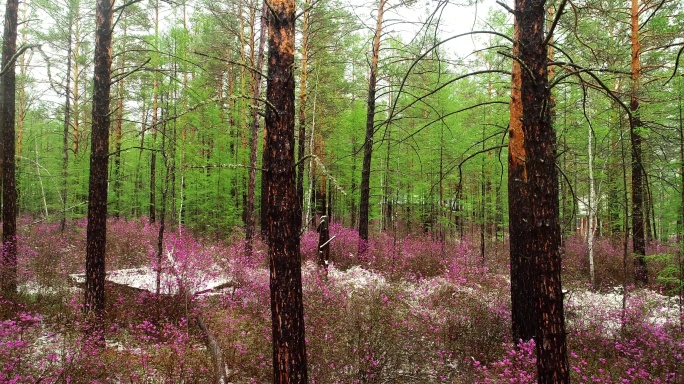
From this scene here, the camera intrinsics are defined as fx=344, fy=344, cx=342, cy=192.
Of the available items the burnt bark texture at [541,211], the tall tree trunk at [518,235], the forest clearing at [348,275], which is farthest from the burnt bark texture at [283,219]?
the tall tree trunk at [518,235]

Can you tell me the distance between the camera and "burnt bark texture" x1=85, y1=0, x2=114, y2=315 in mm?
5516

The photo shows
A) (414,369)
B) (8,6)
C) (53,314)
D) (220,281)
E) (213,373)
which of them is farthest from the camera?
(220,281)

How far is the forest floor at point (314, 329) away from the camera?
4.81 metres

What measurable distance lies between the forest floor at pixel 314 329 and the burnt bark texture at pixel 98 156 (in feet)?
2.36

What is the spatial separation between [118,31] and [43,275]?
18.7 m

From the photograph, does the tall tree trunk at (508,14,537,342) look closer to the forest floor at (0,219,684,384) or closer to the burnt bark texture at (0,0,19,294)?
the forest floor at (0,219,684,384)

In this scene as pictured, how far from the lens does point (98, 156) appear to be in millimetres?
5609

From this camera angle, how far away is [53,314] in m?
6.44

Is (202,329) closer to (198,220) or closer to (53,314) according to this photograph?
(53,314)

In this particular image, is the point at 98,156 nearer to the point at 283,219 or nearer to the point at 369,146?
the point at 283,219

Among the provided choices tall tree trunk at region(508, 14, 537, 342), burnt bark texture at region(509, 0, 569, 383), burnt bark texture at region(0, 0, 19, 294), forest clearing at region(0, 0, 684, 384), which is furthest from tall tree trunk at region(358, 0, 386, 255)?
burnt bark texture at region(0, 0, 19, 294)

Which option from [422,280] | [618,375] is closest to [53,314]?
[422,280]

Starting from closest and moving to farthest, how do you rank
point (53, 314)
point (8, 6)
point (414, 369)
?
point (414, 369) < point (53, 314) < point (8, 6)

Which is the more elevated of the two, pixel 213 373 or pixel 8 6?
pixel 8 6
